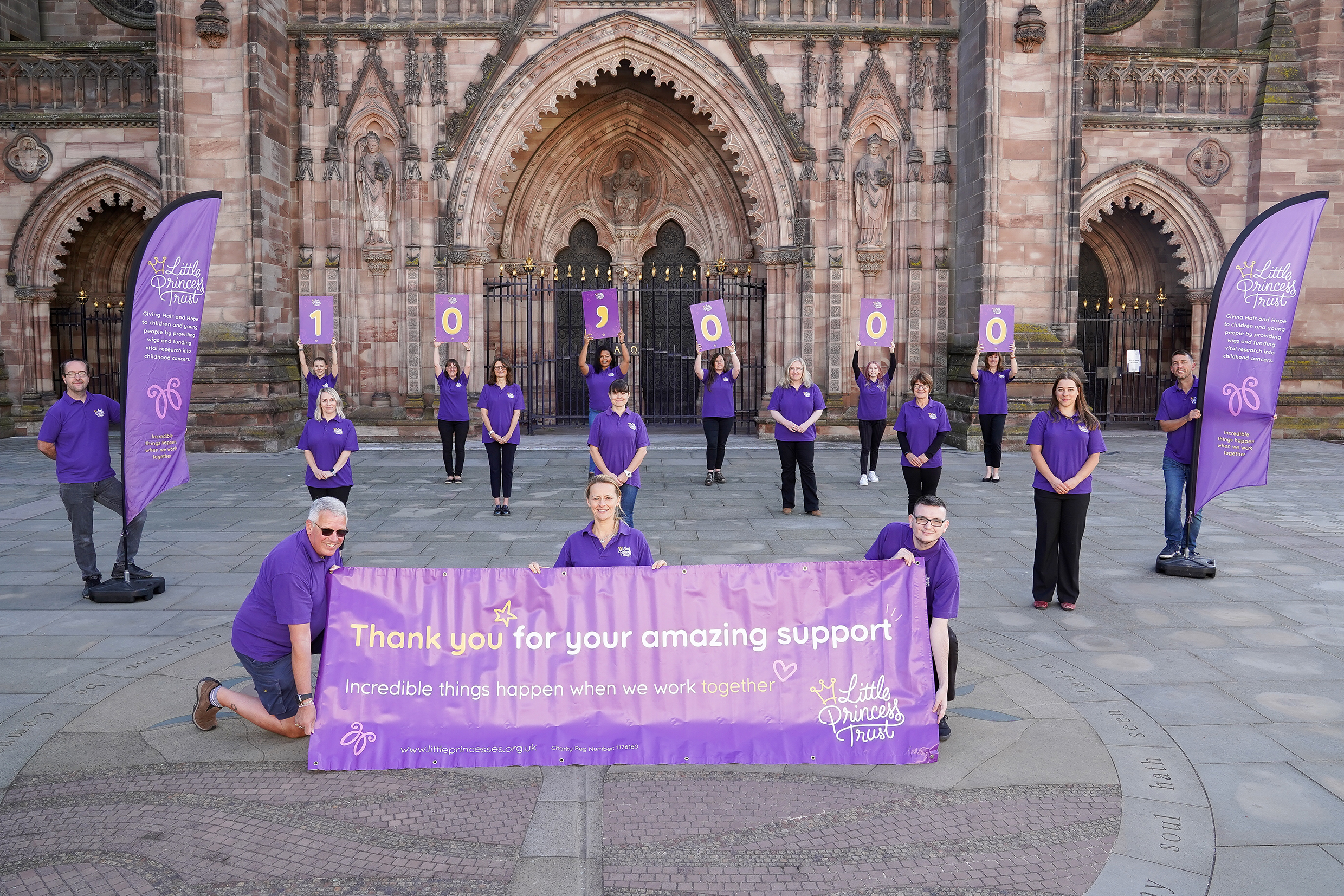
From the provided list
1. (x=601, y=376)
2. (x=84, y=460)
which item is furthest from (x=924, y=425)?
(x=84, y=460)

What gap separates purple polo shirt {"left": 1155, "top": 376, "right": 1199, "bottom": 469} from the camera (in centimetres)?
843

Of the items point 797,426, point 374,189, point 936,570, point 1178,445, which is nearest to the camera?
point 936,570

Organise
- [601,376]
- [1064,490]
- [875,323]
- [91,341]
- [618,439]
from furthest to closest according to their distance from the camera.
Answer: [91,341] < [875,323] < [601,376] < [618,439] < [1064,490]

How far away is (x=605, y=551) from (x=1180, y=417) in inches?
227

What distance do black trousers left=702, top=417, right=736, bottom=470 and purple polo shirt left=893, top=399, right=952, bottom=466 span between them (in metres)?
3.31

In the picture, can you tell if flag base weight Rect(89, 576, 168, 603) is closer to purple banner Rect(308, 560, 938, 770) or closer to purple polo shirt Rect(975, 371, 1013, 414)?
purple banner Rect(308, 560, 938, 770)

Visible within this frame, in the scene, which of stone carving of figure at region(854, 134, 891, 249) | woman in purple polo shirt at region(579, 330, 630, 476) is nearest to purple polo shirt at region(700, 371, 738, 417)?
woman in purple polo shirt at region(579, 330, 630, 476)

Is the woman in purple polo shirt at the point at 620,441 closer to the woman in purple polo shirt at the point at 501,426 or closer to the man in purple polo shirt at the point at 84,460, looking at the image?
the woman in purple polo shirt at the point at 501,426

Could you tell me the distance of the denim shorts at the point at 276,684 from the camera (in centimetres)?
495

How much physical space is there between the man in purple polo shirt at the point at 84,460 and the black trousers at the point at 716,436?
700cm

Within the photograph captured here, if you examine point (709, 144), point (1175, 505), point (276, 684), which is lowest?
point (276, 684)

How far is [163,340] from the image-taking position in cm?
772

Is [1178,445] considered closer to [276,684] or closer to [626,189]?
[276,684]

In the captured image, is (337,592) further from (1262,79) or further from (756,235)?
(1262,79)
